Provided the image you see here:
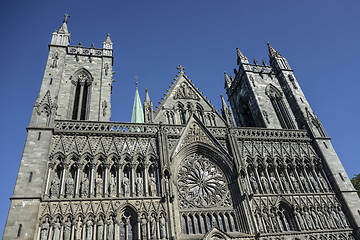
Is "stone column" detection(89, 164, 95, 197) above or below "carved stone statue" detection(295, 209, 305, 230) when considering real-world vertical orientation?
above

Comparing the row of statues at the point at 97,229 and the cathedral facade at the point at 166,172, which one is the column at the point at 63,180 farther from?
the row of statues at the point at 97,229

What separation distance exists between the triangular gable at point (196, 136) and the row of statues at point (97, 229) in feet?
17.0

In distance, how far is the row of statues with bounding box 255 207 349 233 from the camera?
15992 millimetres

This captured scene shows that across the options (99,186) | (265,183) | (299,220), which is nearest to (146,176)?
(99,186)

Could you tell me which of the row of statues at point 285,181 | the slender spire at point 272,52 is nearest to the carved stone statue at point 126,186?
the row of statues at point 285,181

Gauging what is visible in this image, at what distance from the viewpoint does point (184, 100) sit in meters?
21.8

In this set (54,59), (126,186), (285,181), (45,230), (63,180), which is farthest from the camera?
(54,59)

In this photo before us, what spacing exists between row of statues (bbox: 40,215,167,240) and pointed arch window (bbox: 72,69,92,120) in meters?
7.85

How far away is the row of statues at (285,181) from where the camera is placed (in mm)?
17609

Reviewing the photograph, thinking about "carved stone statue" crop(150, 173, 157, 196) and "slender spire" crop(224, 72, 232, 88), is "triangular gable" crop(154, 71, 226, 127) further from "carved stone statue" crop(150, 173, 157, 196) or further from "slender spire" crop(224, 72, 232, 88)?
"slender spire" crop(224, 72, 232, 88)

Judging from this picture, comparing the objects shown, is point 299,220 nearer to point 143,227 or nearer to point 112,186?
point 143,227

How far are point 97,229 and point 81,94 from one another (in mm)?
10438

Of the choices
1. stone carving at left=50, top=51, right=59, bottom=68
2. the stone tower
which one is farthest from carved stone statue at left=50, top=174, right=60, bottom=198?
stone carving at left=50, top=51, right=59, bottom=68

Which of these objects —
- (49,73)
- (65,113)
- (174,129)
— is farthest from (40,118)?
(174,129)
